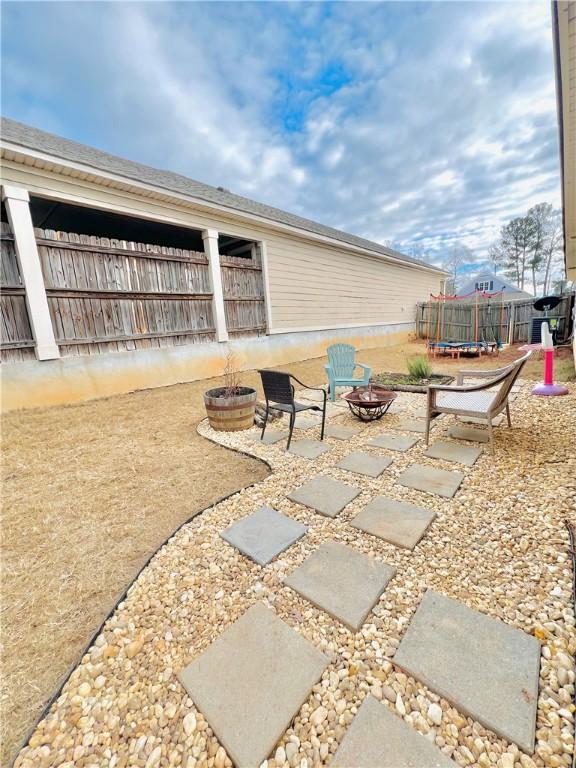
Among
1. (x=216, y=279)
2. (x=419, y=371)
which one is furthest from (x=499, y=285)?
(x=216, y=279)

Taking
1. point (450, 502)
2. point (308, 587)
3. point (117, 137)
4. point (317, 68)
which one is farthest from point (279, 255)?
point (308, 587)

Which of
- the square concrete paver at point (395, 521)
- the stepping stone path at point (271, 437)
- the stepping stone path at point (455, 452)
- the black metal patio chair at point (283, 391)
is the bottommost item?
the square concrete paver at point (395, 521)

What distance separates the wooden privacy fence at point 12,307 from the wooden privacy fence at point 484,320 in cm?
1331

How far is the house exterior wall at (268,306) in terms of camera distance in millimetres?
4984

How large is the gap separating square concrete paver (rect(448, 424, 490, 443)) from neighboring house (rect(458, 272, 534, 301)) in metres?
28.2

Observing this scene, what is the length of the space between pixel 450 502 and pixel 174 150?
13219 millimetres

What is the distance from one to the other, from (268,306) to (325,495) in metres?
6.62

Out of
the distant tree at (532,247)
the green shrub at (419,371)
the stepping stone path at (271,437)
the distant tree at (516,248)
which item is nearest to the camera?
the stepping stone path at (271,437)

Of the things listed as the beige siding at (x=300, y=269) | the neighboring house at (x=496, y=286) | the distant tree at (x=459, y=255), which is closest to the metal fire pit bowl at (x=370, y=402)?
the beige siding at (x=300, y=269)

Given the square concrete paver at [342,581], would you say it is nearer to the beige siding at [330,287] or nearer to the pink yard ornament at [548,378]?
the pink yard ornament at [548,378]

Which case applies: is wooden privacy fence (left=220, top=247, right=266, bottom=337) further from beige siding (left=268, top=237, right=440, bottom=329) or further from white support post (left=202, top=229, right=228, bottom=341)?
beige siding (left=268, top=237, right=440, bottom=329)

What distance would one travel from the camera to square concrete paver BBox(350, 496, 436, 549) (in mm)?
1899

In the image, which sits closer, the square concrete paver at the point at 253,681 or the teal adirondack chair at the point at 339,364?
the square concrete paver at the point at 253,681

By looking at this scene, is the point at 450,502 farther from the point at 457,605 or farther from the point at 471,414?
the point at 471,414
